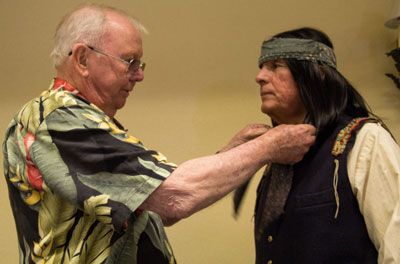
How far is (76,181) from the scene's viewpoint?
1.01m

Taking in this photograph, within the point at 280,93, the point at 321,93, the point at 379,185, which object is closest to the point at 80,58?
the point at 280,93

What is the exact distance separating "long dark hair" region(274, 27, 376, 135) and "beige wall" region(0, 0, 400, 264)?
105 cm

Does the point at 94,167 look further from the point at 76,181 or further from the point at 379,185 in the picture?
the point at 379,185

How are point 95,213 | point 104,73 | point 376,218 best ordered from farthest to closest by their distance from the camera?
point 104,73
point 376,218
point 95,213

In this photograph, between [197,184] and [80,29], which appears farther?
[80,29]

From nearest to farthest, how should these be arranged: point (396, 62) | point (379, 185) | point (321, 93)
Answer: point (379, 185) → point (321, 93) → point (396, 62)

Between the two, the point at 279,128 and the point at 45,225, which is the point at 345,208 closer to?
the point at 279,128

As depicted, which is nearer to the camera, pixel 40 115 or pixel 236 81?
pixel 40 115

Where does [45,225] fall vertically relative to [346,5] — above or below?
below

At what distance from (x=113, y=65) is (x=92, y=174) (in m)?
0.42

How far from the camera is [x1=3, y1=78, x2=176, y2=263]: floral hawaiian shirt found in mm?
1007

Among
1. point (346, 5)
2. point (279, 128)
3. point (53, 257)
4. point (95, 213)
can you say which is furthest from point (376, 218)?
point (346, 5)

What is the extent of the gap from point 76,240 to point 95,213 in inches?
5.6

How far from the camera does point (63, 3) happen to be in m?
2.48
